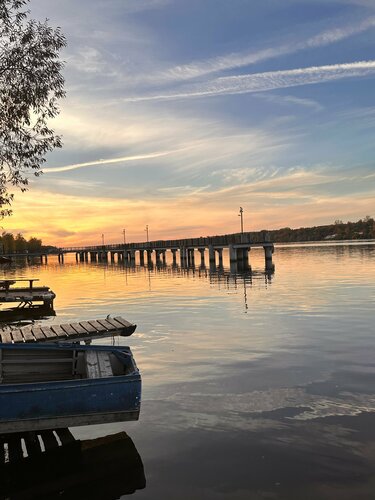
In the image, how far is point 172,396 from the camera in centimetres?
1220

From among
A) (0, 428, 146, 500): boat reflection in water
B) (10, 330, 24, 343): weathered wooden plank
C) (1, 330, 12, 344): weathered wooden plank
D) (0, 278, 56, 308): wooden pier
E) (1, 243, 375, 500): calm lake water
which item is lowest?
(0, 428, 146, 500): boat reflection in water

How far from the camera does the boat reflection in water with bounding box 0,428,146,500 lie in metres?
7.86

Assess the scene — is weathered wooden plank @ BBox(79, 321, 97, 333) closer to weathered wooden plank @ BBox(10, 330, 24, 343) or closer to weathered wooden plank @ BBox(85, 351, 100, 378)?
weathered wooden plank @ BBox(10, 330, 24, 343)

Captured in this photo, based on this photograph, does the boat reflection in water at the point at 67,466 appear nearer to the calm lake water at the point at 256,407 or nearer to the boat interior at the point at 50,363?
the calm lake water at the point at 256,407

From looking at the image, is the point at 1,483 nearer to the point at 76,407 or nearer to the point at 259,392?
the point at 76,407

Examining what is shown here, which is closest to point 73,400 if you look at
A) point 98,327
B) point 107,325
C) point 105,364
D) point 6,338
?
point 105,364

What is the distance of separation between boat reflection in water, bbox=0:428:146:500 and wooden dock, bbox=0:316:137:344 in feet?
16.6

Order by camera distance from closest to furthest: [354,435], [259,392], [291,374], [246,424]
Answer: [354,435]
[246,424]
[259,392]
[291,374]

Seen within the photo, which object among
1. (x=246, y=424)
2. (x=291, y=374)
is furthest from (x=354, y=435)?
(x=291, y=374)

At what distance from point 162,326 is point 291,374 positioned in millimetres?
10203

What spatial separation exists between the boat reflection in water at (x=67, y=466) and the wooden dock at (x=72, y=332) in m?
5.05

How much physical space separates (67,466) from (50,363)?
3.38m

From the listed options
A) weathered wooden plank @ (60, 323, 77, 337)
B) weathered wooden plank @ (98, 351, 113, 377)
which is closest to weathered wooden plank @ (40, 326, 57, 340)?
weathered wooden plank @ (60, 323, 77, 337)

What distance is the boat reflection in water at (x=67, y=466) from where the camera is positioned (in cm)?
786
